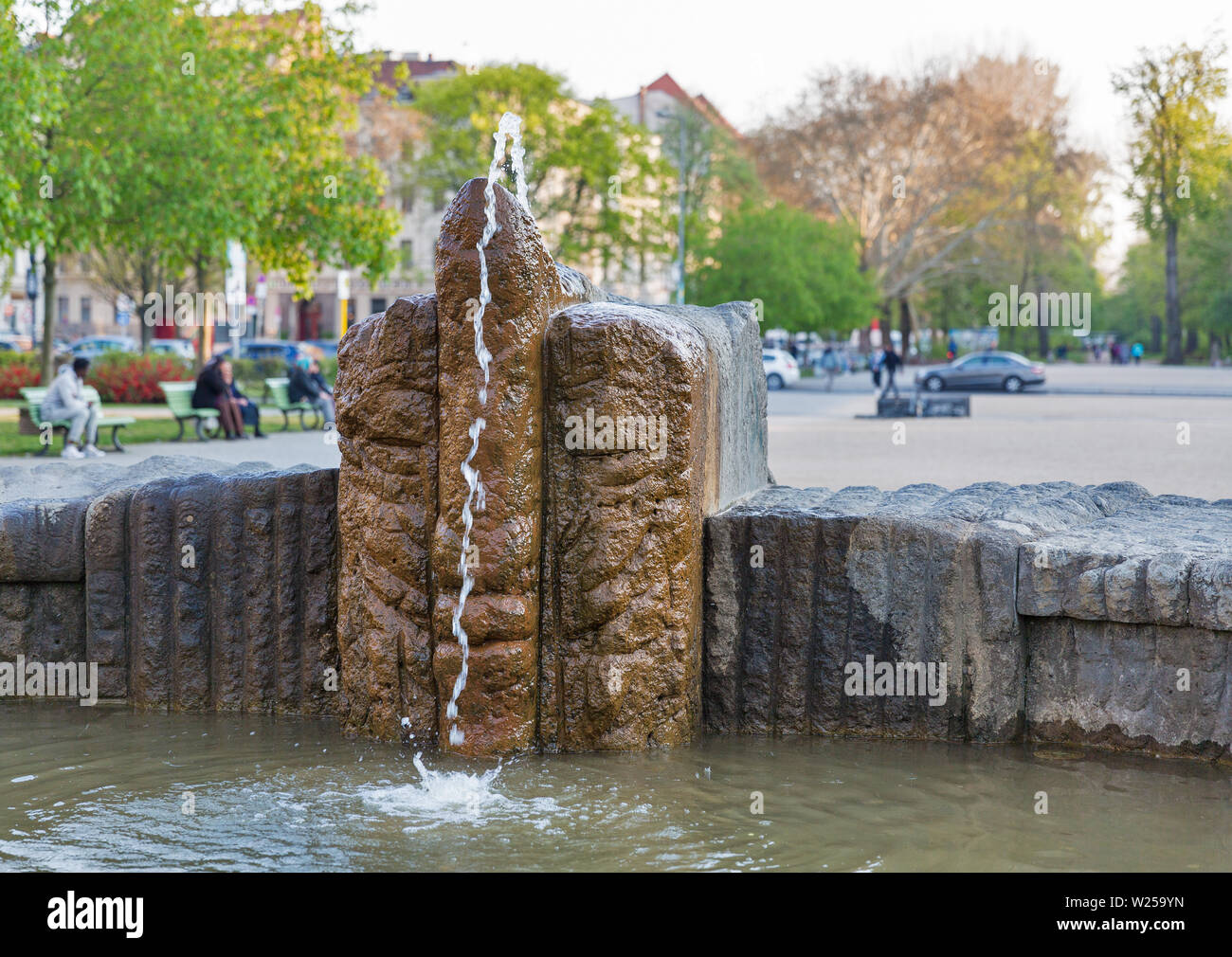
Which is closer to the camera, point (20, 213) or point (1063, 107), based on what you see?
point (20, 213)

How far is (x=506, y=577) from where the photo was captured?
4984 millimetres

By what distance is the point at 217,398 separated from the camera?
64.7ft

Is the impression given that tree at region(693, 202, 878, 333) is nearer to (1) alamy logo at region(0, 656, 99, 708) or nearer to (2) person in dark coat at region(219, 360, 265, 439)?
(2) person in dark coat at region(219, 360, 265, 439)

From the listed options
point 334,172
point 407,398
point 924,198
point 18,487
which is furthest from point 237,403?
point 924,198

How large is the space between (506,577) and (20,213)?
15.6 metres

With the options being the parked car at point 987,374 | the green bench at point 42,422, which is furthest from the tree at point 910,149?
the green bench at point 42,422

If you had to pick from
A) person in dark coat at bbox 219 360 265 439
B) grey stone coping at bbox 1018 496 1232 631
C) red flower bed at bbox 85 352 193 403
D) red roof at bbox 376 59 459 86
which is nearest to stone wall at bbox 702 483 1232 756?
grey stone coping at bbox 1018 496 1232 631

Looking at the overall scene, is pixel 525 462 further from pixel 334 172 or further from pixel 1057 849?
pixel 334 172

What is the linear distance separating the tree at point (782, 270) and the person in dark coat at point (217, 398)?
2444 cm

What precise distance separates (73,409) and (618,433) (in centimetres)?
1310

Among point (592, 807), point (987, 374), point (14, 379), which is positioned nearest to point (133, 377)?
point (14, 379)

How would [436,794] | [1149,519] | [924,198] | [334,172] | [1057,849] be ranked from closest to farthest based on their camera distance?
1. [1057,849]
2. [436,794]
3. [1149,519]
4. [334,172]
5. [924,198]

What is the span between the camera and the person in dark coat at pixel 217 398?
19.7 meters
